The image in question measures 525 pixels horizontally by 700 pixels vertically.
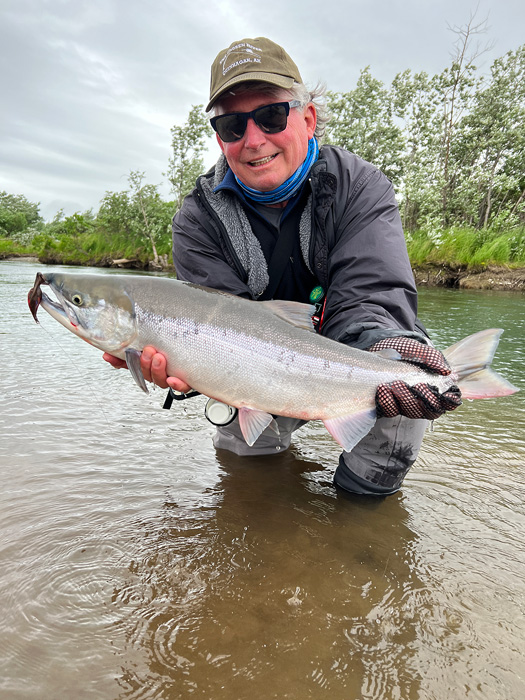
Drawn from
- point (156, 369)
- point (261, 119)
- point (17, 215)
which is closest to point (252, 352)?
point (156, 369)

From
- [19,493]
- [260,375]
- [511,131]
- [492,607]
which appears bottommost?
[19,493]

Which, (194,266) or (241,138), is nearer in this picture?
(241,138)

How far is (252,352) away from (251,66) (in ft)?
5.74

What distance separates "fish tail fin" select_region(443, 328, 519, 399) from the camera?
221 centimetres

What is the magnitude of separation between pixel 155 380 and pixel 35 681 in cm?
145

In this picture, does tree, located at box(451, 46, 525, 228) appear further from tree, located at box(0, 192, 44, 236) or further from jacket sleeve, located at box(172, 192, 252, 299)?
tree, located at box(0, 192, 44, 236)

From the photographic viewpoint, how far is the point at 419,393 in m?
2.20

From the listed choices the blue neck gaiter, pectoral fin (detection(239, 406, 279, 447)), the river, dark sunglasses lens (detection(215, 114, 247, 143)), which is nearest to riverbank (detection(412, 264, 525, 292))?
A: the river

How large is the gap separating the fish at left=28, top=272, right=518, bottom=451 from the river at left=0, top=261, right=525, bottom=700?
544mm

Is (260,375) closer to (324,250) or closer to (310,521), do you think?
(310,521)

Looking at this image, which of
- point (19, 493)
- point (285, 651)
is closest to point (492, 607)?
point (285, 651)

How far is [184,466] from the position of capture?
3010mm

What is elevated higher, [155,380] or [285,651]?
[155,380]

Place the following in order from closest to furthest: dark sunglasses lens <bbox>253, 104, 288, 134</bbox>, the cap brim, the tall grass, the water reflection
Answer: the water reflection < the cap brim < dark sunglasses lens <bbox>253, 104, 288, 134</bbox> < the tall grass
